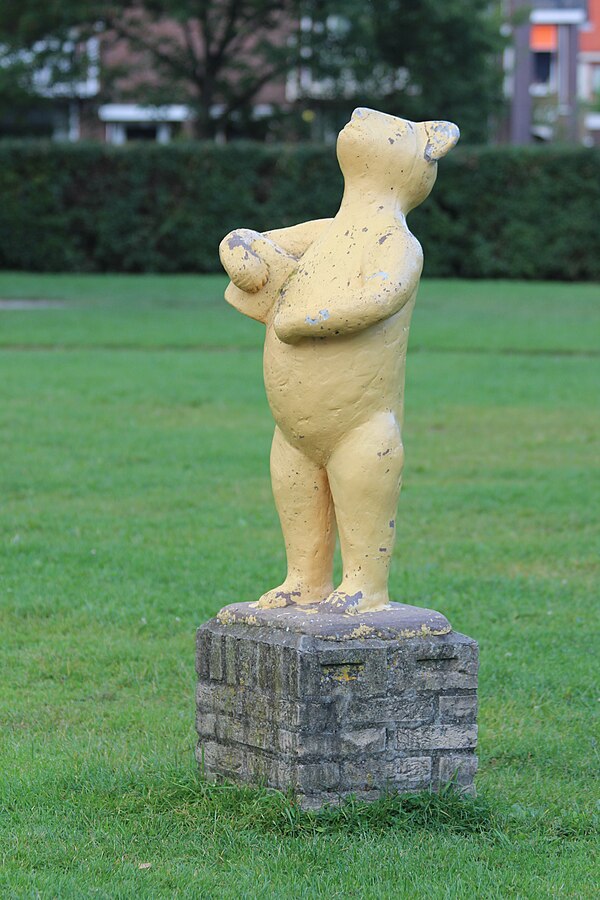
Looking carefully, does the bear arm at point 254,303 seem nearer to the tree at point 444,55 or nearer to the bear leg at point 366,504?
the bear leg at point 366,504

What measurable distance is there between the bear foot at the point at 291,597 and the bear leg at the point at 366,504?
0.14 meters

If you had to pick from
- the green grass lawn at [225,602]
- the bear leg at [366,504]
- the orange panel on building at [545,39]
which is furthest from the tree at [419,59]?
the bear leg at [366,504]

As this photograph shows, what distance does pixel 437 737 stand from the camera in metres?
4.32

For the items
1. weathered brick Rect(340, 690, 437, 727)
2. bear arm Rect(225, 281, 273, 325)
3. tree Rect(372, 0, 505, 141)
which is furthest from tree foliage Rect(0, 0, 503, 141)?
weathered brick Rect(340, 690, 437, 727)

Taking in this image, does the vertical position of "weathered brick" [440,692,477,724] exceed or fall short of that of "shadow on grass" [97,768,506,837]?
it exceeds it

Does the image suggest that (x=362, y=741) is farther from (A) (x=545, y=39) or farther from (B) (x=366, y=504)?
(A) (x=545, y=39)

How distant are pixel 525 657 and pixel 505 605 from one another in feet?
2.61

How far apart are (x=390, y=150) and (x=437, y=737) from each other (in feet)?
6.27

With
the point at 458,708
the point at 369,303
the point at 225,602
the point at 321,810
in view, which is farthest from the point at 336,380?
the point at 225,602

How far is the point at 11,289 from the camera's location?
24.0m

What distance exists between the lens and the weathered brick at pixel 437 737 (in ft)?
14.1

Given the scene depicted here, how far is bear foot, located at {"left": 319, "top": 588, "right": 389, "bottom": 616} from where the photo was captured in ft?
14.4

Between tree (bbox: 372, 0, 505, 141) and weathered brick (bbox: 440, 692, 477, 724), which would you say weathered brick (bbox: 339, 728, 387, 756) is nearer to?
weathered brick (bbox: 440, 692, 477, 724)

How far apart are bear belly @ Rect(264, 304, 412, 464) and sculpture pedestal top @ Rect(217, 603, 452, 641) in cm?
53
